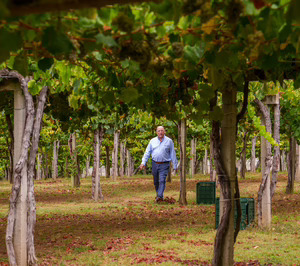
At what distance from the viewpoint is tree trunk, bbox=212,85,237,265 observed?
14.7 feet

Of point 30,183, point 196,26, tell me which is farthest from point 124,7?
point 30,183

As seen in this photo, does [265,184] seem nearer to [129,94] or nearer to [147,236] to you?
[147,236]

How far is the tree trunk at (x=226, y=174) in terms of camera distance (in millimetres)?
4488

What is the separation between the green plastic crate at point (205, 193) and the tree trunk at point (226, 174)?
7119mm

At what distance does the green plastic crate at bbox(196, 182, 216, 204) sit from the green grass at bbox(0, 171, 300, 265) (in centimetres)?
30

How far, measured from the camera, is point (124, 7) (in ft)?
7.00

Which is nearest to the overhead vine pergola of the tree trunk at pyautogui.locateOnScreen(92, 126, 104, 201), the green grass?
the green grass

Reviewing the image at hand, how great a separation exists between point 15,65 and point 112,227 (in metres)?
6.04

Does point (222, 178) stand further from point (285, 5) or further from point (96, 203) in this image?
point (96, 203)

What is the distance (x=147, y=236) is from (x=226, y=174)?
A: 3344 millimetres

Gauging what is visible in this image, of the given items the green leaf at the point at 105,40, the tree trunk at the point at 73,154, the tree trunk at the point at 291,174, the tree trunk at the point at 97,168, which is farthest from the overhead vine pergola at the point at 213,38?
the tree trunk at the point at 73,154

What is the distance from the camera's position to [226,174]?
4535 mm

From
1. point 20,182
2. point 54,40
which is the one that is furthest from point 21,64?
point 20,182

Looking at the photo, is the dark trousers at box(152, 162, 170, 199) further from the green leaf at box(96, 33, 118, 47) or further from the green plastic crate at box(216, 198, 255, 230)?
the green leaf at box(96, 33, 118, 47)
